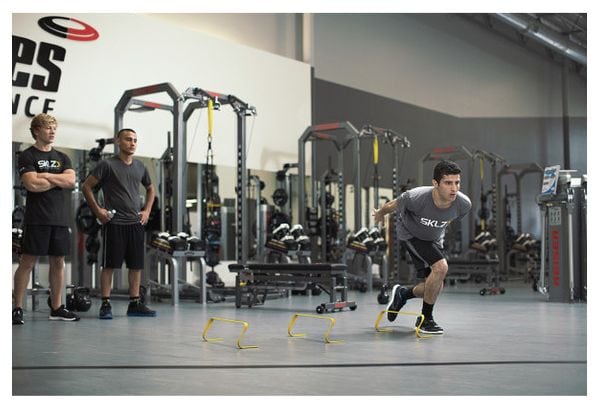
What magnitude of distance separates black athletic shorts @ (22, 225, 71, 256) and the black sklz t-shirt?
0.13 ft

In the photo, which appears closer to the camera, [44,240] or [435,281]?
[435,281]

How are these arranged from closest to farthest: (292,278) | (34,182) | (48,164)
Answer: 1. (34,182)
2. (48,164)
3. (292,278)

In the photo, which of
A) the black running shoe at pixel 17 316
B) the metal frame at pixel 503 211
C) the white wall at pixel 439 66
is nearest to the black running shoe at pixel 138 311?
the black running shoe at pixel 17 316

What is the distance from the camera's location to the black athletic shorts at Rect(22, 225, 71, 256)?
471 cm

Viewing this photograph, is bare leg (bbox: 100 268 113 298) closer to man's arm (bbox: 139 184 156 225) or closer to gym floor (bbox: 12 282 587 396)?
gym floor (bbox: 12 282 587 396)

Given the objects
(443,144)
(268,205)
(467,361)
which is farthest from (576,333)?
(443,144)

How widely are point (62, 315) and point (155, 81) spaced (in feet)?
14.6

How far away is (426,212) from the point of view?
14.2 ft

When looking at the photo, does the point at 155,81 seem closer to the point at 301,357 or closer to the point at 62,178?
the point at 62,178

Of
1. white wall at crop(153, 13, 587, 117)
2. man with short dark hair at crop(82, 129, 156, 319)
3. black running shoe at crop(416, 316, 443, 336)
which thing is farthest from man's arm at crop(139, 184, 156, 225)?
white wall at crop(153, 13, 587, 117)

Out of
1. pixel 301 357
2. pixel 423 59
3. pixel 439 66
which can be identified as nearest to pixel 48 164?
pixel 301 357

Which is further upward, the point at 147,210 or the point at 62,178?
the point at 62,178

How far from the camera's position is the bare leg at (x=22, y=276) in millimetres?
4731

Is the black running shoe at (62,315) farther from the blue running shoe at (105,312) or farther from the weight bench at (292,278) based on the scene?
the weight bench at (292,278)
